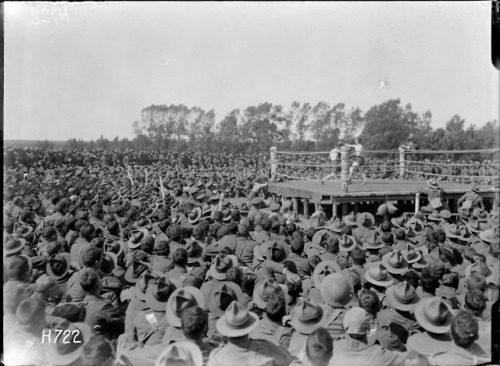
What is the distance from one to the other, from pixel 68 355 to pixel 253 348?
1237mm

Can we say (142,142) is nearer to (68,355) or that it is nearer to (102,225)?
(102,225)

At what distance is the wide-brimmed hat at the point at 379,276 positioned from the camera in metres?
4.27

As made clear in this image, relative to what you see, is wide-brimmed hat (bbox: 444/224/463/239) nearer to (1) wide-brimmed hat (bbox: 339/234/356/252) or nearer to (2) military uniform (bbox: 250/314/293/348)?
(1) wide-brimmed hat (bbox: 339/234/356/252)

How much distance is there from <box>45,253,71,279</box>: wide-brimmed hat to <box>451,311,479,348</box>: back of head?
3.75 meters

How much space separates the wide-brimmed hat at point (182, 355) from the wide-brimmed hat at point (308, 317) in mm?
782

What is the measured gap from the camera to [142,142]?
3562 cm

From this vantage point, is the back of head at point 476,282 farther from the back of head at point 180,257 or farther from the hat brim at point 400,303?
the back of head at point 180,257

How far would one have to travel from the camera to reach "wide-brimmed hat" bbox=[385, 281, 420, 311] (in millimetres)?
3751

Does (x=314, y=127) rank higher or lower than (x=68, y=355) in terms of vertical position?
higher

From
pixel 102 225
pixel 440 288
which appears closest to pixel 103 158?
pixel 102 225

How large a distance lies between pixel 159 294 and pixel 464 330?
2333 mm

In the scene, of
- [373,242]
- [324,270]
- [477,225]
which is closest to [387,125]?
[477,225]

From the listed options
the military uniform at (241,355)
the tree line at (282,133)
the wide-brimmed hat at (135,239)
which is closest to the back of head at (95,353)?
the military uniform at (241,355)

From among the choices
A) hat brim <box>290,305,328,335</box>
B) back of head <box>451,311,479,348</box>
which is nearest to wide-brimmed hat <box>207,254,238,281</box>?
hat brim <box>290,305,328,335</box>
